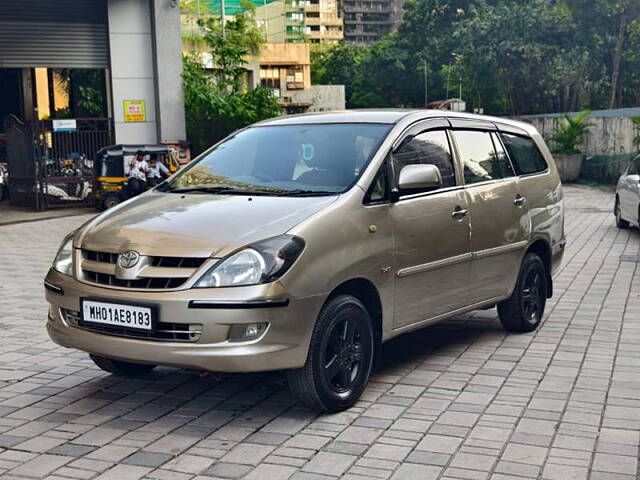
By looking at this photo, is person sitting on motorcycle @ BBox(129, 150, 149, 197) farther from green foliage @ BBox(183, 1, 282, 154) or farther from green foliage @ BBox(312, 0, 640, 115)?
green foliage @ BBox(312, 0, 640, 115)

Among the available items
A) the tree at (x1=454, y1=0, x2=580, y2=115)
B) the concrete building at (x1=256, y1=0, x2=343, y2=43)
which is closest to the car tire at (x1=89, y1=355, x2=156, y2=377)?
the tree at (x1=454, y1=0, x2=580, y2=115)

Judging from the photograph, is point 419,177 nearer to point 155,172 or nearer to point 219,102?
point 155,172

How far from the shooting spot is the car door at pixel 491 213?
6910 mm

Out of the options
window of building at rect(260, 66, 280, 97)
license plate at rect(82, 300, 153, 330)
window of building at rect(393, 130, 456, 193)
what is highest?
window of building at rect(260, 66, 280, 97)

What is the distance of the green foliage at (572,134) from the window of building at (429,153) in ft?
73.7

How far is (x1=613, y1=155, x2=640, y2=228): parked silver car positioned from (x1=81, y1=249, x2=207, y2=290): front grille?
453 inches

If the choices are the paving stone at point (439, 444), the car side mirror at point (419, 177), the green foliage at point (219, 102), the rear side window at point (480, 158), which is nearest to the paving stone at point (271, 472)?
the paving stone at point (439, 444)

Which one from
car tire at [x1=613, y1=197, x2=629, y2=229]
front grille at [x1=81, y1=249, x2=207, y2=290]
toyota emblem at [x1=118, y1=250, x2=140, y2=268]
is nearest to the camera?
front grille at [x1=81, y1=249, x2=207, y2=290]

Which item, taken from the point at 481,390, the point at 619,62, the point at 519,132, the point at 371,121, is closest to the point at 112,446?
the point at 481,390

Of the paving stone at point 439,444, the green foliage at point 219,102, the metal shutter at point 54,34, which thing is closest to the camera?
the paving stone at point 439,444

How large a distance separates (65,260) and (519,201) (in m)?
3.60

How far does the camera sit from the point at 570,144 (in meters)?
28.3

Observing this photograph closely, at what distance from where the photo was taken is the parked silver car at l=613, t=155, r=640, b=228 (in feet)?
50.3

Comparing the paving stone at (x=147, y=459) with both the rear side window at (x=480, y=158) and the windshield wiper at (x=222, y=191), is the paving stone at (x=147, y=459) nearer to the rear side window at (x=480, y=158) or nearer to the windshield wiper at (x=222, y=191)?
the windshield wiper at (x=222, y=191)
